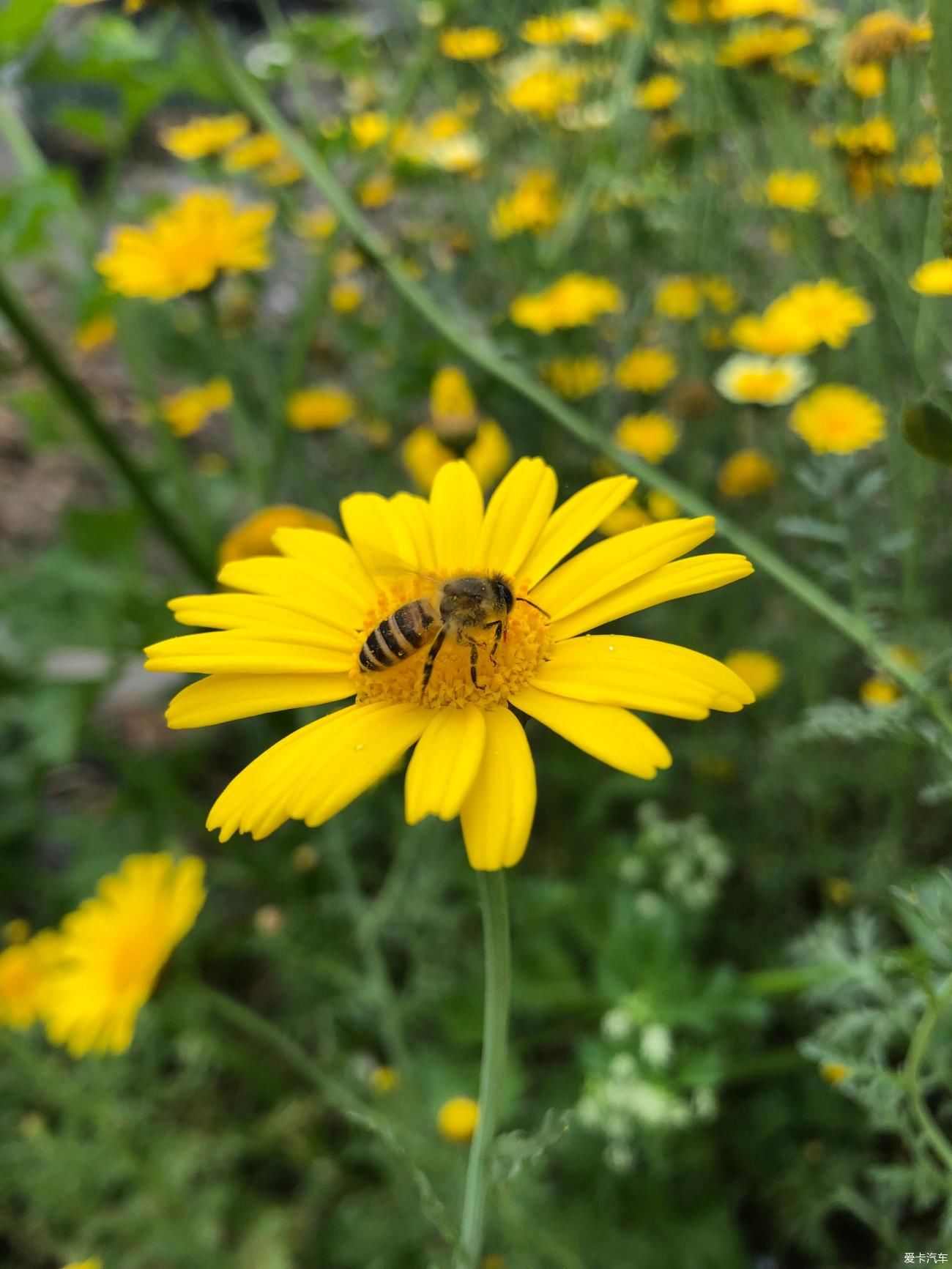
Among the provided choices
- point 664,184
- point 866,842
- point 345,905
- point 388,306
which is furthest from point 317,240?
point 866,842

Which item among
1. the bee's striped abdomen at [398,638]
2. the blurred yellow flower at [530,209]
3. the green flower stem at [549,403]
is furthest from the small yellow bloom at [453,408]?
the bee's striped abdomen at [398,638]

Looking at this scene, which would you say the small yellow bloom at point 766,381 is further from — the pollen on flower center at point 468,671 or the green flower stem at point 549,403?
the pollen on flower center at point 468,671

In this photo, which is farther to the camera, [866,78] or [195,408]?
[195,408]

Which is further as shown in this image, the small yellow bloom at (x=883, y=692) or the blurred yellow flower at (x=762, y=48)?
the blurred yellow flower at (x=762, y=48)

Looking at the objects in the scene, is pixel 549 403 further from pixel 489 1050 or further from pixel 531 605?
pixel 489 1050

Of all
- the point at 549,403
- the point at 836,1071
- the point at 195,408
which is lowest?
the point at 836,1071

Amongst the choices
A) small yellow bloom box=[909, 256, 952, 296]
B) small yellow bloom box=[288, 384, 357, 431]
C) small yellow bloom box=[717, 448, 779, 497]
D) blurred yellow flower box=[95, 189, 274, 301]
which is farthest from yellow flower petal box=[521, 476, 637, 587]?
small yellow bloom box=[288, 384, 357, 431]

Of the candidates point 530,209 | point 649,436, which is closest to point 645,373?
point 649,436
